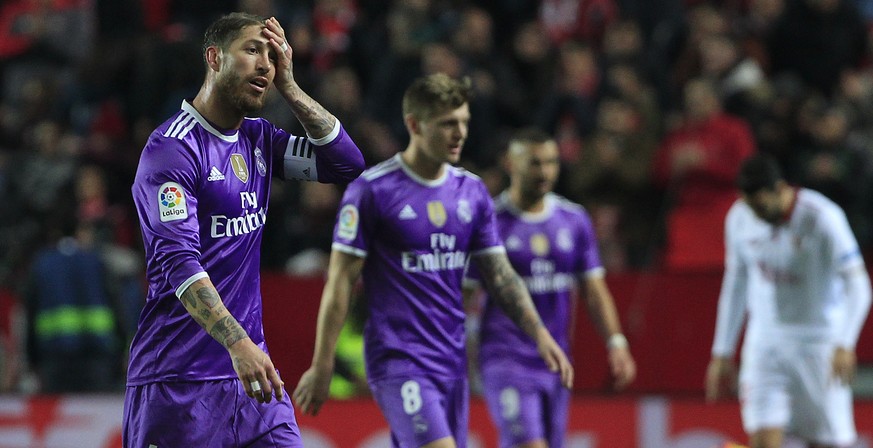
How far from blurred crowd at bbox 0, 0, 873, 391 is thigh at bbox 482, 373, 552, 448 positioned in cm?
381

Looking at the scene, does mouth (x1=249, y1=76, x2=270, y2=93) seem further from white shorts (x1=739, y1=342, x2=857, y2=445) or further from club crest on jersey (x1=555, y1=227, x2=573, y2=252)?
white shorts (x1=739, y1=342, x2=857, y2=445)

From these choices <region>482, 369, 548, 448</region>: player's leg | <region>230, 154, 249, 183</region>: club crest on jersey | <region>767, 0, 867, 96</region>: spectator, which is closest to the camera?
<region>230, 154, 249, 183</region>: club crest on jersey

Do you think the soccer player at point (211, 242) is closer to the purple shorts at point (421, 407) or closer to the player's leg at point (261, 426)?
the player's leg at point (261, 426)

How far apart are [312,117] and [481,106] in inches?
312

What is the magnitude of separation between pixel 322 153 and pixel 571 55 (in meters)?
8.37

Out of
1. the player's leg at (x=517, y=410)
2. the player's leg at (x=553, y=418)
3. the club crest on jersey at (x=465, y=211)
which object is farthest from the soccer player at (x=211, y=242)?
the player's leg at (x=553, y=418)

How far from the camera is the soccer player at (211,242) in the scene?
489cm

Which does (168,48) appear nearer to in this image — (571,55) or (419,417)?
(571,55)

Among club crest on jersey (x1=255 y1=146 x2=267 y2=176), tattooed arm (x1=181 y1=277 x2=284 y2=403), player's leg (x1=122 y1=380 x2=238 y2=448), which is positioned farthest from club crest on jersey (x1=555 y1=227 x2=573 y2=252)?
tattooed arm (x1=181 y1=277 x2=284 y2=403)

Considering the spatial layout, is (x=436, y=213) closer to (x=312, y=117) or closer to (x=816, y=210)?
(x=312, y=117)

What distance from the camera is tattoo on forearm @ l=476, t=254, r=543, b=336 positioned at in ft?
22.7

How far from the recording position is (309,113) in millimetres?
5230

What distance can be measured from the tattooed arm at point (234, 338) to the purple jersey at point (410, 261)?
2.20 metres

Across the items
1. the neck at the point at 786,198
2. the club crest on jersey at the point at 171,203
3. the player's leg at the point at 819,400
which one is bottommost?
the player's leg at the point at 819,400
